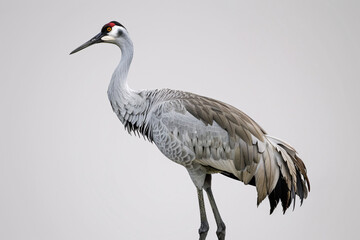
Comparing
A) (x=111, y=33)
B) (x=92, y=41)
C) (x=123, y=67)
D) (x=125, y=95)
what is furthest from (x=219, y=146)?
(x=92, y=41)

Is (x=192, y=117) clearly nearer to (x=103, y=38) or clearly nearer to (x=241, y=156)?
(x=241, y=156)

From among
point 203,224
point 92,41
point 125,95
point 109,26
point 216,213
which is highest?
point 109,26

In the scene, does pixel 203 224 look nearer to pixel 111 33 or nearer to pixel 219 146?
pixel 219 146

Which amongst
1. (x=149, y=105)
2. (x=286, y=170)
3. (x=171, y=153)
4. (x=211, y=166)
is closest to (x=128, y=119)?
(x=149, y=105)

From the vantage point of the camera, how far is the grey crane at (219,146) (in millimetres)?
6344

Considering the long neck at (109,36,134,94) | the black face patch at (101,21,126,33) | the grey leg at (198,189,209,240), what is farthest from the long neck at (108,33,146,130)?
the grey leg at (198,189,209,240)

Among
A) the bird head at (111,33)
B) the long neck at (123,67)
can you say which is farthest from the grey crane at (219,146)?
the bird head at (111,33)

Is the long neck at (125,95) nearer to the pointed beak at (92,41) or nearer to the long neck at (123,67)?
the long neck at (123,67)

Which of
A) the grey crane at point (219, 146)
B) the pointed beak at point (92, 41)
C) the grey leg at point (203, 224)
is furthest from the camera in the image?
the pointed beak at point (92, 41)

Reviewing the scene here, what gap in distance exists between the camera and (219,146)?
6.40m

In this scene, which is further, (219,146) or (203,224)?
(203,224)

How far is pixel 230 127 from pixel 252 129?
26cm

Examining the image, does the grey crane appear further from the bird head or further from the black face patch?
the black face patch

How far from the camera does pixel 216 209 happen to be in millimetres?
6867
